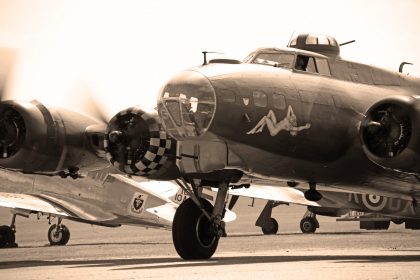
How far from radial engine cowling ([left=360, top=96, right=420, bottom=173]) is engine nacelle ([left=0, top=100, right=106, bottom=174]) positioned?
309 inches

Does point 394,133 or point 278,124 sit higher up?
point 394,133

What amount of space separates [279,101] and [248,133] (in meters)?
1.13

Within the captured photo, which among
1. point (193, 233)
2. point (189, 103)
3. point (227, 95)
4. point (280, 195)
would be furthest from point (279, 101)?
point (280, 195)

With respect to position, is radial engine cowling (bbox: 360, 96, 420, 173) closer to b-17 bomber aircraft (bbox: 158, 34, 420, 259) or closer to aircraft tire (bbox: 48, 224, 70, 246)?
b-17 bomber aircraft (bbox: 158, 34, 420, 259)

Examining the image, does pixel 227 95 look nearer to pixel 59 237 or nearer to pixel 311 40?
pixel 311 40

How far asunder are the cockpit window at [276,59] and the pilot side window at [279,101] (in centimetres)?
147

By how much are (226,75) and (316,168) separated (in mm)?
3453

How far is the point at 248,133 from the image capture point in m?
20.9

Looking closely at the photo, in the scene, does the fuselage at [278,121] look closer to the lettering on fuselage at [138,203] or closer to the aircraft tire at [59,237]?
the lettering on fuselage at [138,203]

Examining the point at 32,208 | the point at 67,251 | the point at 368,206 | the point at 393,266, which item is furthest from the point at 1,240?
the point at 393,266

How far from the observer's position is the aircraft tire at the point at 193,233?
72.7ft

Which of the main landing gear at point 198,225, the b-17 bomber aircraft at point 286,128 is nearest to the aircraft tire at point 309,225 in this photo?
the b-17 bomber aircraft at point 286,128

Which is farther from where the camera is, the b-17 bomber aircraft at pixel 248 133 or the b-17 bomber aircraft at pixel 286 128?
the b-17 bomber aircraft at pixel 248 133

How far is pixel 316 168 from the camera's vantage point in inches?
881
